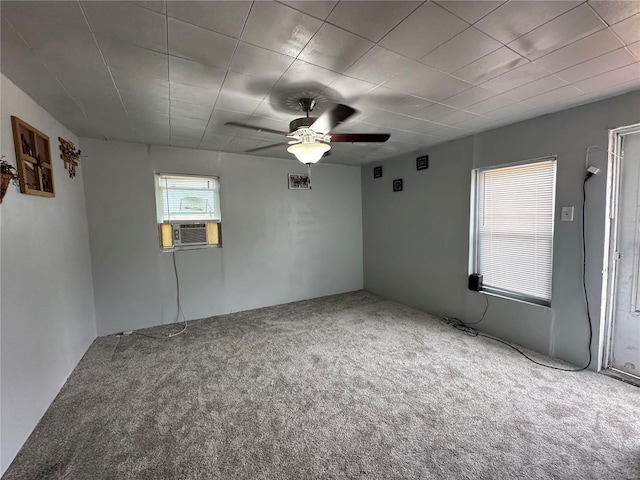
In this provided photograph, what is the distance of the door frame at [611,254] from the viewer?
228 cm

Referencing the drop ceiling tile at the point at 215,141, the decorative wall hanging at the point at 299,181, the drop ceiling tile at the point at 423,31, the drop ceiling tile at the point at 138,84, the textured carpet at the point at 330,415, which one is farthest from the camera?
the decorative wall hanging at the point at 299,181

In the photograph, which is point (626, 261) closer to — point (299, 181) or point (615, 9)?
point (615, 9)

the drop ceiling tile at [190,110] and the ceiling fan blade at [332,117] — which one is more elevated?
the drop ceiling tile at [190,110]

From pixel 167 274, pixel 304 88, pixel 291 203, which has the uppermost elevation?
pixel 304 88

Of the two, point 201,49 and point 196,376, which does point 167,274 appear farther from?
point 201,49

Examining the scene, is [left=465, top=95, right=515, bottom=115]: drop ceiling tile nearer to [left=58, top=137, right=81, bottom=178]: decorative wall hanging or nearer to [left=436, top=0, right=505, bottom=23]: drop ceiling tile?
[left=436, top=0, right=505, bottom=23]: drop ceiling tile

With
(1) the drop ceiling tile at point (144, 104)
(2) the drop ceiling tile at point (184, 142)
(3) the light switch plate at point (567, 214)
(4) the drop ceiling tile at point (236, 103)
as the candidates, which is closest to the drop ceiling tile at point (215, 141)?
(2) the drop ceiling tile at point (184, 142)

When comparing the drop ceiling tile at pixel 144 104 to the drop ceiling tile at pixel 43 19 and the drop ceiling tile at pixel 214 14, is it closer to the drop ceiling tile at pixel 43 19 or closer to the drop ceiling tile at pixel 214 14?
the drop ceiling tile at pixel 43 19

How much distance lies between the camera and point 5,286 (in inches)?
62.9

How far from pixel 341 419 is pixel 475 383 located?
1209 mm

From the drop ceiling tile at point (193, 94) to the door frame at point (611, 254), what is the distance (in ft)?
10.7

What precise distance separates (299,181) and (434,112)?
241 cm

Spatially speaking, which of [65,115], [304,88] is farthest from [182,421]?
[65,115]

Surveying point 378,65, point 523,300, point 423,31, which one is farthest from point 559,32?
point 523,300
